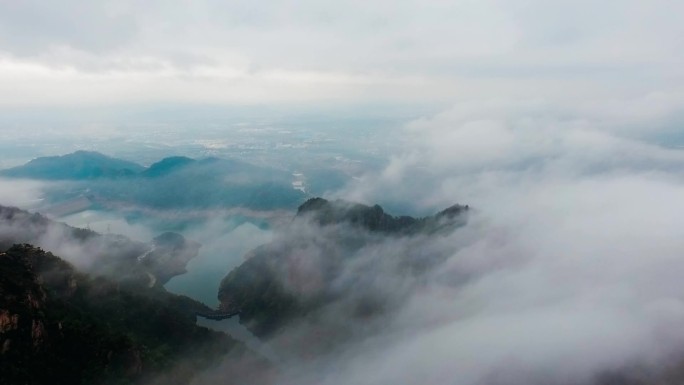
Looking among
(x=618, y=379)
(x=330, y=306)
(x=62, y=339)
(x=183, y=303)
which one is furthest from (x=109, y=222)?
(x=618, y=379)

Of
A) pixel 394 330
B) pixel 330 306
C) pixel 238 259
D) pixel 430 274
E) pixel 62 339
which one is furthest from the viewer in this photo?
pixel 238 259

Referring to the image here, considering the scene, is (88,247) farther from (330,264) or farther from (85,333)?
(85,333)

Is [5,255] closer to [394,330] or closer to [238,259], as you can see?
[394,330]

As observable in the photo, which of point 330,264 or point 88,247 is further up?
point 88,247

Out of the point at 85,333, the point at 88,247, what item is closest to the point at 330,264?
the point at 88,247

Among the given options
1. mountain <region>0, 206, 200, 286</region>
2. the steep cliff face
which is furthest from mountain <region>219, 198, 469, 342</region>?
the steep cliff face

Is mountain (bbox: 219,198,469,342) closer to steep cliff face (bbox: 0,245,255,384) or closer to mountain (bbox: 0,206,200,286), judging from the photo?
mountain (bbox: 0,206,200,286)
